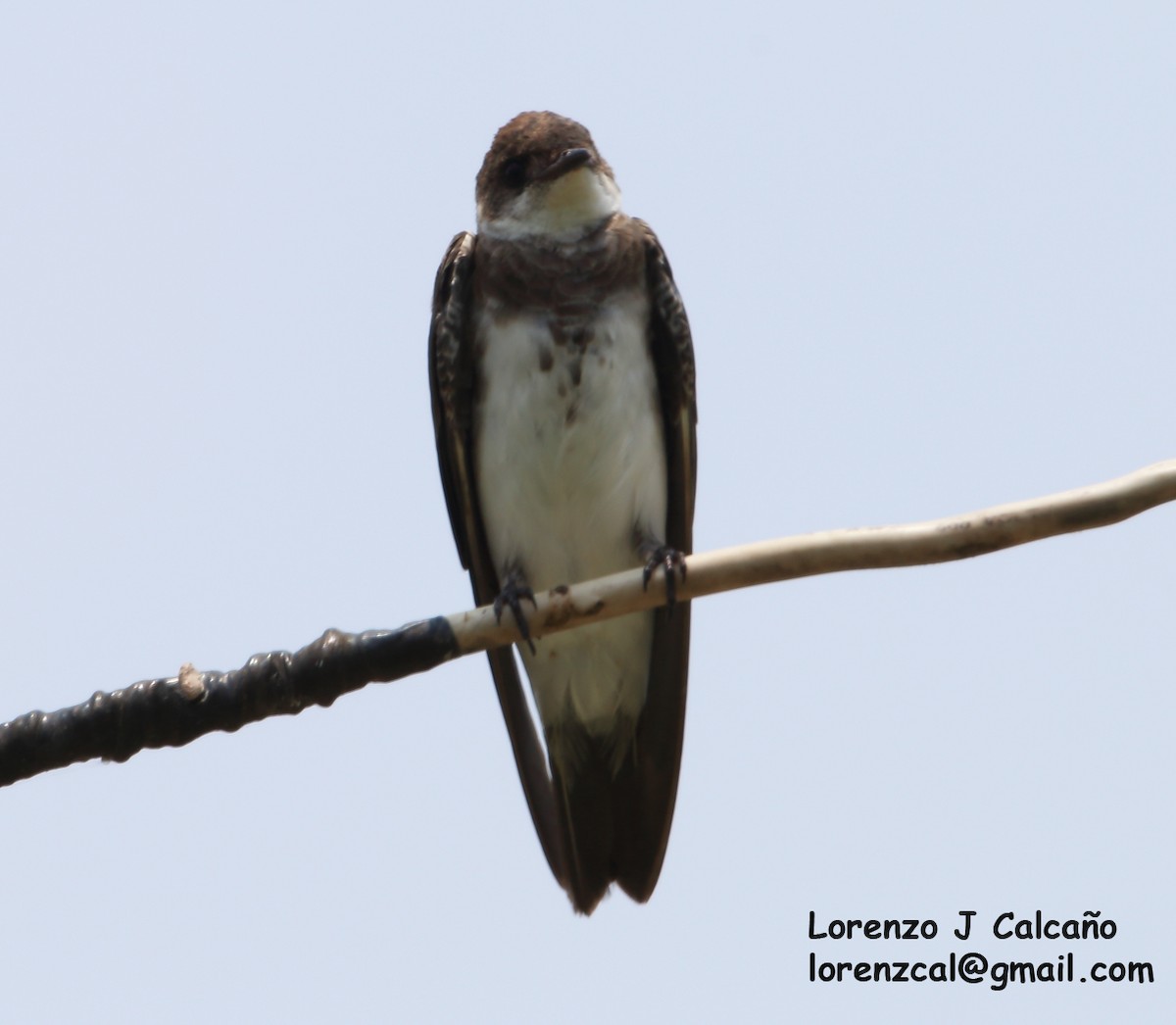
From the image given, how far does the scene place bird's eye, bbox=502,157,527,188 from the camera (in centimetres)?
790

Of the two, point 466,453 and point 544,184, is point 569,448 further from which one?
point 544,184

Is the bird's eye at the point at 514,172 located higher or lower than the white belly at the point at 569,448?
higher

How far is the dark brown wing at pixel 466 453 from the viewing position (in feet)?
24.2

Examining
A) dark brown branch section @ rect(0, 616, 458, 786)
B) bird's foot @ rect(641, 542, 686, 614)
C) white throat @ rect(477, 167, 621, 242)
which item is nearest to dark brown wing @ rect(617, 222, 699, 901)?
white throat @ rect(477, 167, 621, 242)

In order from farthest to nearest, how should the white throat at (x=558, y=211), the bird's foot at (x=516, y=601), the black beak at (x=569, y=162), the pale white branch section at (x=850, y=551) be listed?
the black beak at (x=569, y=162) → the white throat at (x=558, y=211) → the bird's foot at (x=516, y=601) → the pale white branch section at (x=850, y=551)

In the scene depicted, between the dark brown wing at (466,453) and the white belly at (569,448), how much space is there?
3.8 inches

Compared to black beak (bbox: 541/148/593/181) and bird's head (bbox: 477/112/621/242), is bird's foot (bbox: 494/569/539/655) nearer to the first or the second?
bird's head (bbox: 477/112/621/242)

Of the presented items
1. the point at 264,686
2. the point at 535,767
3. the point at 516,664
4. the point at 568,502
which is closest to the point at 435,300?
the point at 568,502

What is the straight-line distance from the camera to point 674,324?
7.45 m

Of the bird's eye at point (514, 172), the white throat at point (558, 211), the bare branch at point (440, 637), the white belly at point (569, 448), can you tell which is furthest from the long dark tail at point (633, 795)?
the bird's eye at point (514, 172)

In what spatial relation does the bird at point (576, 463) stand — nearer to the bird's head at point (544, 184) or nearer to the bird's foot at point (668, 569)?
the bird's head at point (544, 184)

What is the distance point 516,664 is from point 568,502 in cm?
84

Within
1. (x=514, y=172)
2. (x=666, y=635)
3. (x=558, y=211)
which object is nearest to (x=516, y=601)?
(x=666, y=635)

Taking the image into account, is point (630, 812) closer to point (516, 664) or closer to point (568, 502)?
point (516, 664)
